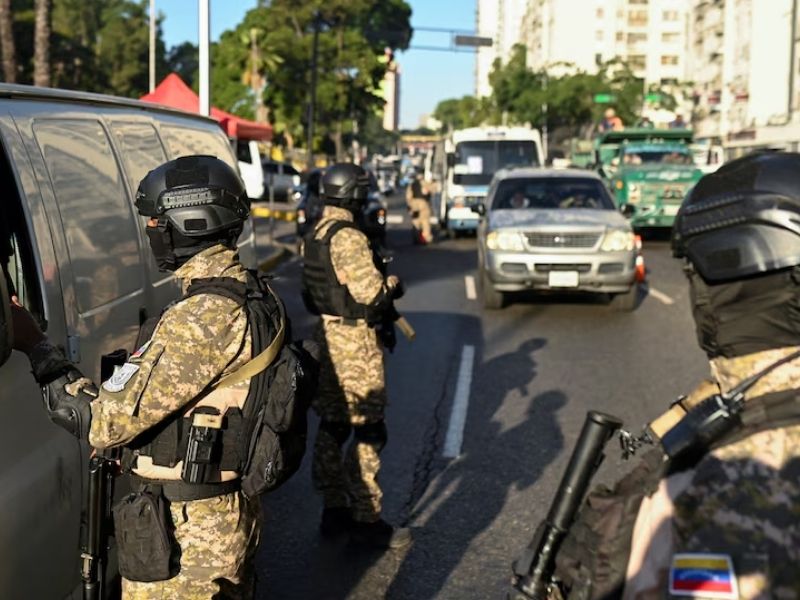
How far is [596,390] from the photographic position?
8.06 m

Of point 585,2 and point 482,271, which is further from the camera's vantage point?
point 585,2

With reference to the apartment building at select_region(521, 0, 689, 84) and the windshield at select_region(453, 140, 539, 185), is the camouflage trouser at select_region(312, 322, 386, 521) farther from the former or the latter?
the apartment building at select_region(521, 0, 689, 84)

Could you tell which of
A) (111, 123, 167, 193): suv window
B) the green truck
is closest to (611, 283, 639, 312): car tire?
the green truck

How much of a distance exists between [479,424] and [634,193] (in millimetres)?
14583

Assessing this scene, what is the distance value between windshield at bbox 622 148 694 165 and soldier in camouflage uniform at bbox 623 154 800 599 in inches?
823

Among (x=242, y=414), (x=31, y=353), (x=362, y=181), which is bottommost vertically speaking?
(x=242, y=414)

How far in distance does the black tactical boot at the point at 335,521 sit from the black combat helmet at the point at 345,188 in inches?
55.0

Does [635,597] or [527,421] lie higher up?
[635,597]

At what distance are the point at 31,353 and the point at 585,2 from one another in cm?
10390

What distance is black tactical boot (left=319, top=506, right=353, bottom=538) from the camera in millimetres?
4934

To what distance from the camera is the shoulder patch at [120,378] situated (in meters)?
2.51

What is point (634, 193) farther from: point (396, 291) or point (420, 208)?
point (396, 291)

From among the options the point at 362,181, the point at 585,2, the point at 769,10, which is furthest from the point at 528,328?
the point at 585,2

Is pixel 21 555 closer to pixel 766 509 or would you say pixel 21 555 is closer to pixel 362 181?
pixel 766 509
